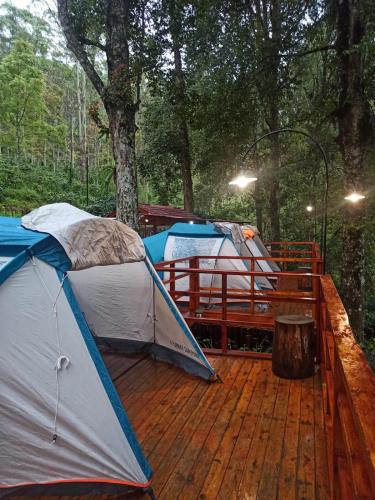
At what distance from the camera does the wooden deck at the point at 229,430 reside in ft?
7.57

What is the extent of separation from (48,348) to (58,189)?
69.6 feet

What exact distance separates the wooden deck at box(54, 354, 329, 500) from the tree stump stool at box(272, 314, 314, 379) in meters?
0.10

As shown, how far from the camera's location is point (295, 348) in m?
3.75

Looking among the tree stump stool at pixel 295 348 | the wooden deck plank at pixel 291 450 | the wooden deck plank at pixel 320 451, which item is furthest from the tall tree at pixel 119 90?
the wooden deck plank at pixel 320 451

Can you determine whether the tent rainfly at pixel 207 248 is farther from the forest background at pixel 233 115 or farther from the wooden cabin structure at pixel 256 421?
the wooden cabin structure at pixel 256 421

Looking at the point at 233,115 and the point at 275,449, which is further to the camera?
the point at 233,115

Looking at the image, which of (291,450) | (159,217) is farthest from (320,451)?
(159,217)

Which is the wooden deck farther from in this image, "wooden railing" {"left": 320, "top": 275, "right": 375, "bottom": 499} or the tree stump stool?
"wooden railing" {"left": 320, "top": 275, "right": 375, "bottom": 499}

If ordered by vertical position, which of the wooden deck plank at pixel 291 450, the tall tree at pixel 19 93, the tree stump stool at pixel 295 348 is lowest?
the wooden deck plank at pixel 291 450

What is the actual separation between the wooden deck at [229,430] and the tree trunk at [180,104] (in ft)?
20.9

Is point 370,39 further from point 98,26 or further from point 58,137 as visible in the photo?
point 58,137

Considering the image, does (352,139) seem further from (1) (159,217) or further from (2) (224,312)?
(1) (159,217)

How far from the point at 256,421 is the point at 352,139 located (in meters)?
5.63

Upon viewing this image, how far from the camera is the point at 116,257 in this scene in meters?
3.14
